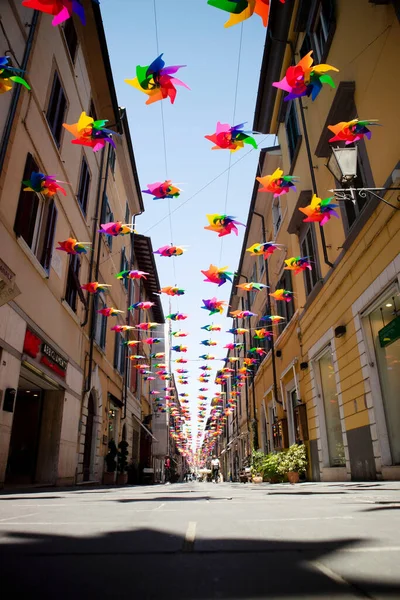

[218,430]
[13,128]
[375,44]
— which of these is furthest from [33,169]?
[218,430]

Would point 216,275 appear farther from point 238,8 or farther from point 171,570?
point 171,570

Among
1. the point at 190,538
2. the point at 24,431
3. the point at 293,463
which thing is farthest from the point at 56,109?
the point at 293,463

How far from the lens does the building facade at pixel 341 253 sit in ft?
23.8

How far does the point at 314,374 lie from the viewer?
38.9ft

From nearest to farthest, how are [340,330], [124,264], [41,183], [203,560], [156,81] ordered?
[203,560]
[156,81]
[41,183]
[340,330]
[124,264]

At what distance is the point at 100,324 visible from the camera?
1583cm

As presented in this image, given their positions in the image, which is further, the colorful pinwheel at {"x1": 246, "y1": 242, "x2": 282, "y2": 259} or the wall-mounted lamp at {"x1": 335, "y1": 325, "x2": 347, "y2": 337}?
the colorful pinwheel at {"x1": 246, "y1": 242, "x2": 282, "y2": 259}

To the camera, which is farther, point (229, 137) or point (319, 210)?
point (319, 210)

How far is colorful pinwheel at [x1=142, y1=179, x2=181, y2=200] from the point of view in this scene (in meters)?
9.20

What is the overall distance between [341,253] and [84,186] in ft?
29.1

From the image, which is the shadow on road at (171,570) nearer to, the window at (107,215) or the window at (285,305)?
the window at (285,305)

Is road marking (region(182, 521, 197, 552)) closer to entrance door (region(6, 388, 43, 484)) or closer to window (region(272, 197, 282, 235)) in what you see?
entrance door (region(6, 388, 43, 484))

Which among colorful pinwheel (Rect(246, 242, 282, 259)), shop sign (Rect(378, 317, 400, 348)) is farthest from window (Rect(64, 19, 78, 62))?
shop sign (Rect(378, 317, 400, 348))

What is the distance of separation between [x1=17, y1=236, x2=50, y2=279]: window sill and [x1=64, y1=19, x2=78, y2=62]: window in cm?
720
